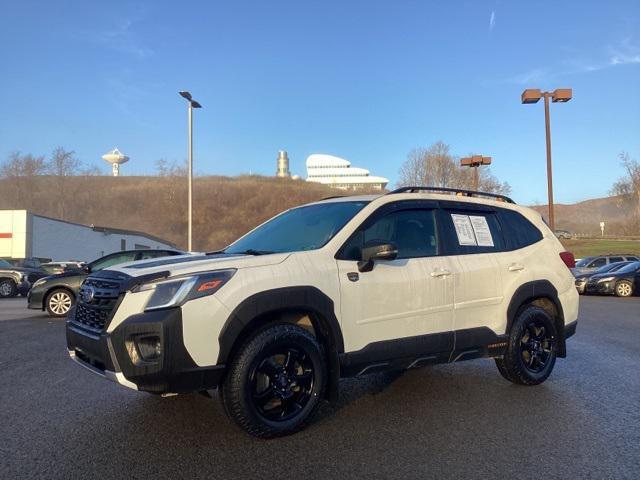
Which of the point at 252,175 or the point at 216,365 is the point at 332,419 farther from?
the point at 252,175

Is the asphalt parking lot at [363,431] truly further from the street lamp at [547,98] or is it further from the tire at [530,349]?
the street lamp at [547,98]

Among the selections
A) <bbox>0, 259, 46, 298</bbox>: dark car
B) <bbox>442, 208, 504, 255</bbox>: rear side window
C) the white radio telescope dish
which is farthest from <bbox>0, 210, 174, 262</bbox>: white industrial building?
the white radio telescope dish

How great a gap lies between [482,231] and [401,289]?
1.43 metres

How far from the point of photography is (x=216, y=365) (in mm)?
3615

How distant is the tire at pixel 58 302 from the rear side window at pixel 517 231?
9354 mm

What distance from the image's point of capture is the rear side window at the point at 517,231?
561 cm

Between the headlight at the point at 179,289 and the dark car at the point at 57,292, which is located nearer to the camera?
the headlight at the point at 179,289

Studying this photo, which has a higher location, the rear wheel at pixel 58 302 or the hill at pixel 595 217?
the hill at pixel 595 217

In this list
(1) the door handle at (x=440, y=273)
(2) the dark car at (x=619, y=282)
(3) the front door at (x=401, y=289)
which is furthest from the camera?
(2) the dark car at (x=619, y=282)

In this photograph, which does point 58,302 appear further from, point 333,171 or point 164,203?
point 333,171

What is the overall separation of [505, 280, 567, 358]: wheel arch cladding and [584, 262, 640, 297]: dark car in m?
14.8

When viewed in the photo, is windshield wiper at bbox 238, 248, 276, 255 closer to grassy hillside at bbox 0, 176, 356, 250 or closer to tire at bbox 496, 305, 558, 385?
tire at bbox 496, 305, 558, 385

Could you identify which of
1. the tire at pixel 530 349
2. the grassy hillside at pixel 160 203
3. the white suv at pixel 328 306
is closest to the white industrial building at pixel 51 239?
the white suv at pixel 328 306

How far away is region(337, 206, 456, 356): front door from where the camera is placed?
424 cm
